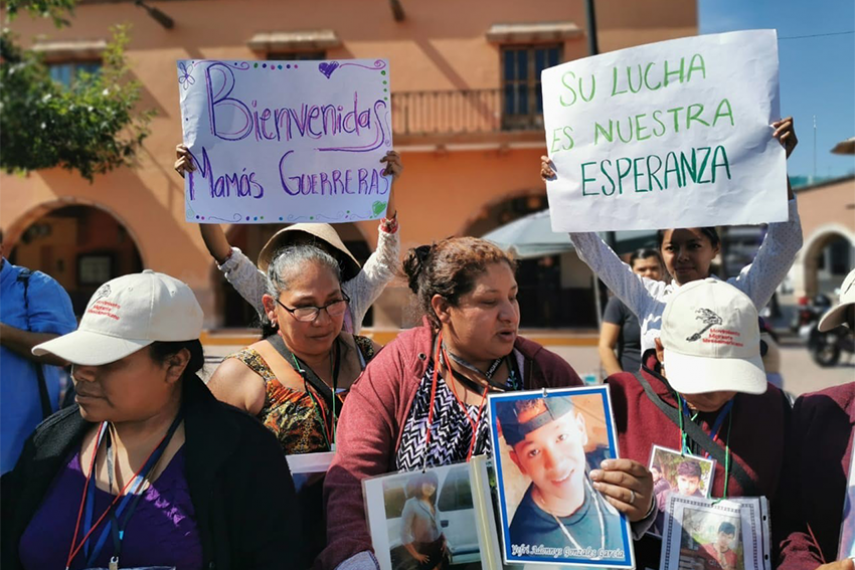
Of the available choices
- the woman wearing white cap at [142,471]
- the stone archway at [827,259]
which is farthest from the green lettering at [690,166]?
the stone archway at [827,259]

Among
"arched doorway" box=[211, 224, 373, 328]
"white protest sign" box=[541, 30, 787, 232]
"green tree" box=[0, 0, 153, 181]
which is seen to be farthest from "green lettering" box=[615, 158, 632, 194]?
"arched doorway" box=[211, 224, 373, 328]

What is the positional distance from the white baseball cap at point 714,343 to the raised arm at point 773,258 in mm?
713

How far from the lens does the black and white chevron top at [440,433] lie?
1.88m

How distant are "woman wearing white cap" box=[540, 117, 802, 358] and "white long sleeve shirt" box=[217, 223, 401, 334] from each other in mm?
668

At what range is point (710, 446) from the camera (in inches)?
75.6

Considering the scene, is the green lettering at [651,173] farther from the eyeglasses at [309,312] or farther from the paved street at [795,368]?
the paved street at [795,368]

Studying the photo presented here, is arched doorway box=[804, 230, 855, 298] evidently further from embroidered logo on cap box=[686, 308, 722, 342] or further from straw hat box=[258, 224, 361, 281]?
embroidered logo on cap box=[686, 308, 722, 342]

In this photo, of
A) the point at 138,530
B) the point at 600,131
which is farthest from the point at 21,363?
the point at 600,131

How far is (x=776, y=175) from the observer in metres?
2.38

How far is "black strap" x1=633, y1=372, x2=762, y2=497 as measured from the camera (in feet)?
6.21

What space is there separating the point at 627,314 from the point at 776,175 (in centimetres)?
167

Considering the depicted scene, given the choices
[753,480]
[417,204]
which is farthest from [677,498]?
[417,204]

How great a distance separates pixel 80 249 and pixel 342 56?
26.4 ft

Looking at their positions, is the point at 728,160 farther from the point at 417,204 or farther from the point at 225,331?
the point at 225,331
